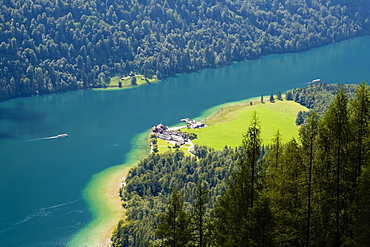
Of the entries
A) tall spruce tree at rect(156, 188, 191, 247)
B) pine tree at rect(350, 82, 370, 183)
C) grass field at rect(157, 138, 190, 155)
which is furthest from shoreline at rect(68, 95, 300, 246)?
pine tree at rect(350, 82, 370, 183)

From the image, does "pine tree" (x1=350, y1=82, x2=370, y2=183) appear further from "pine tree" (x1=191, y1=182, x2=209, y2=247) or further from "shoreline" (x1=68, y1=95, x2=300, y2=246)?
"shoreline" (x1=68, y1=95, x2=300, y2=246)

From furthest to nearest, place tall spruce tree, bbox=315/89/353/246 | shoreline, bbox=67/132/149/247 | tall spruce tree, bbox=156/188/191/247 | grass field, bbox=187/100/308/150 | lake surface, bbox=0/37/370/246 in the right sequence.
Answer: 1. grass field, bbox=187/100/308/150
2. lake surface, bbox=0/37/370/246
3. shoreline, bbox=67/132/149/247
4. tall spruce tree, bbox=156/188/191/247
5. tall spruce tree, bbox=315/89/353/246

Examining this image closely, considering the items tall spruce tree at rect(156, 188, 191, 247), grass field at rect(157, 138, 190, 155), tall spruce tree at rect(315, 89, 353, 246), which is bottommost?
grass field at rect(157, 138, 190, 155)

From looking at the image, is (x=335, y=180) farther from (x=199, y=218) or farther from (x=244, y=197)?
(x=199, y=218)

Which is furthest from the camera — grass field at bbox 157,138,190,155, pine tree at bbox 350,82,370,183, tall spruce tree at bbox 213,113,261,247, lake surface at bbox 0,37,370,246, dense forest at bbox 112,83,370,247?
grass field at bbox 157,138,190,155

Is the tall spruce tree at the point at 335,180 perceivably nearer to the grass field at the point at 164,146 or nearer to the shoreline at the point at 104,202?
the shoreline at the point at 104,202

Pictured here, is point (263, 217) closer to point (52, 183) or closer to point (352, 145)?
point (352, 145)
